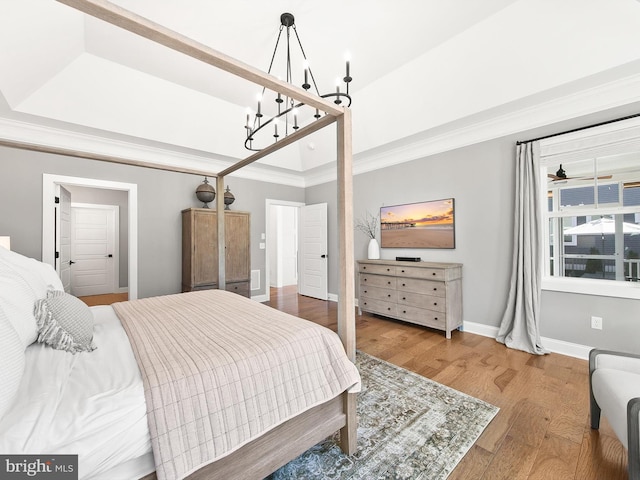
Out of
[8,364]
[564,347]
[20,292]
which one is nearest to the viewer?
[8,364]

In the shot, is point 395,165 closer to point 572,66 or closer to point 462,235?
point 462,235

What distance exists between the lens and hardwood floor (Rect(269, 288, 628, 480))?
4.70ft

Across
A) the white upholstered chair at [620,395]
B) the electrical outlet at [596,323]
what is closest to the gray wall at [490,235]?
the electrical outlet at [596,323]

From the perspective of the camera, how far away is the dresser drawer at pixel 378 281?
3.78 meters

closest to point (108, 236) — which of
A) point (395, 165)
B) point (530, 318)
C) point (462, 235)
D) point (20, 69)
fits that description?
point (20, 69)

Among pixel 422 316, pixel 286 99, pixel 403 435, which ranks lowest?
Answer: pixel 403 435

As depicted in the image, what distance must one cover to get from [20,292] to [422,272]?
138 inches

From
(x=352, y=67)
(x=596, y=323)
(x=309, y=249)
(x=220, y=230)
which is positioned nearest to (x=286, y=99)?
(x=352, y=67)

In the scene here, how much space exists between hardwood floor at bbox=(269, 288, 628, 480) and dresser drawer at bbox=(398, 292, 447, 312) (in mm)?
344

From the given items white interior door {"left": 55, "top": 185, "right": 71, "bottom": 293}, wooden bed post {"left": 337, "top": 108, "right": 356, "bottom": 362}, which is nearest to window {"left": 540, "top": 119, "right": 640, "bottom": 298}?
wooden bed post {"left": 337, "top": 108, "right": 356, "bottom": 362}

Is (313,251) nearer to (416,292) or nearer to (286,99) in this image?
(416,292)

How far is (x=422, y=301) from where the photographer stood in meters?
3.45

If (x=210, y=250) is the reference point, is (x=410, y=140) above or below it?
above

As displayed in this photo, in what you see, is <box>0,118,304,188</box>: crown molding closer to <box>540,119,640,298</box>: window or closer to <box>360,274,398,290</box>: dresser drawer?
<box>360,274,398,290</box>: dresser drawer
